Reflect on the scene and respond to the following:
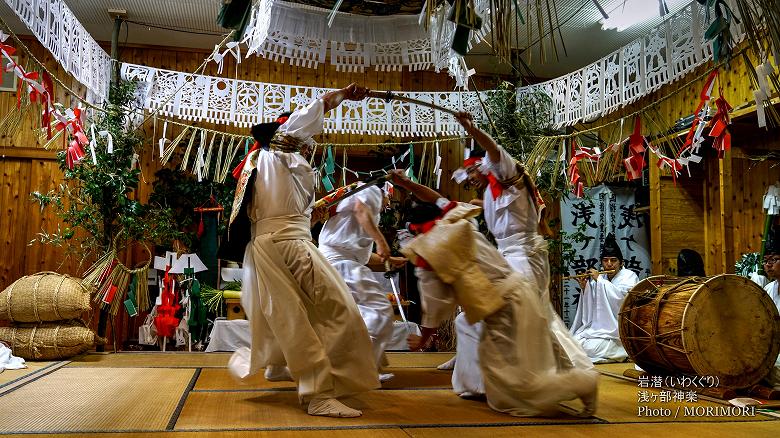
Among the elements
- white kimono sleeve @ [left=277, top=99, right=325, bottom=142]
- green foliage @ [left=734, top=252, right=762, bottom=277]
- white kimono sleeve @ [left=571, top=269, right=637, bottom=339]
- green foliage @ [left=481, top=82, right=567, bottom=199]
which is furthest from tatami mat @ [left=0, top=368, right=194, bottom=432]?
green foliage @ [left=734, top=252, right=762, bottom=277]

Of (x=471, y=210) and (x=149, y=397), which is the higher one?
(x=471, y=210)

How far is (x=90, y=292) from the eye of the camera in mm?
5207

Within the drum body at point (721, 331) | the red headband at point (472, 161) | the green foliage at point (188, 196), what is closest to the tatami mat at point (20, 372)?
the green foliage at point (188, 196)

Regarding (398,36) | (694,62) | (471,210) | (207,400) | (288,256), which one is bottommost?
(207,400)

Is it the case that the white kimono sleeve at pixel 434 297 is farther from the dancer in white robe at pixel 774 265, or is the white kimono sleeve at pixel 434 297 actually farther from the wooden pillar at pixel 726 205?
the wooden pillar at pixel 726 205

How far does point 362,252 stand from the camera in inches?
173

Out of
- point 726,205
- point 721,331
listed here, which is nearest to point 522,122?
point 726,205

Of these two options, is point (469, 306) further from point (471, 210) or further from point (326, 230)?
point (326, 230)

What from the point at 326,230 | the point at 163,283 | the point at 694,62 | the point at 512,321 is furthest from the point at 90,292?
the point at 694,62

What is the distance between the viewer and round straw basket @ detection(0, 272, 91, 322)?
484 cm

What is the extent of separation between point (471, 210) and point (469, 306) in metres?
0.46

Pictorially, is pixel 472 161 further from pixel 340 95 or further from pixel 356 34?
pixel 356 34

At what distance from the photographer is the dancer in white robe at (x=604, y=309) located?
5648 mm

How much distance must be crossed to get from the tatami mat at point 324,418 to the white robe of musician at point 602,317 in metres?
2.72
